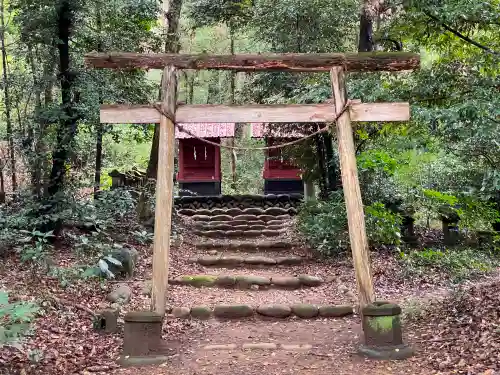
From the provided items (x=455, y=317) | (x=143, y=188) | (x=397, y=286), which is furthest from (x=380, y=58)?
(x=143, y=188)

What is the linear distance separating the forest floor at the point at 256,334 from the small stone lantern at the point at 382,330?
135mm

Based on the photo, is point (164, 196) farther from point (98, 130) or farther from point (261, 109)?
point (98, 130)

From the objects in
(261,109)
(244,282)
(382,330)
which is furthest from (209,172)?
(382,330)

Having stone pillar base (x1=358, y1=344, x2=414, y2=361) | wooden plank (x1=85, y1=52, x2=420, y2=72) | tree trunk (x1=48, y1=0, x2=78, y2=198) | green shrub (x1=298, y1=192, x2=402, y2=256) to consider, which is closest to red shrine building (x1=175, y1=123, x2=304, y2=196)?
green shrub (x1=298, y1=192, x2=402, y2=256)

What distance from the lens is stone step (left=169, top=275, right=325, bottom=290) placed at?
839 centimetres

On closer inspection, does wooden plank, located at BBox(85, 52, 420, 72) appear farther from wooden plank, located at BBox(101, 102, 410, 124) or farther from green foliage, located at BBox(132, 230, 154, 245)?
green foliage, located at BBox(132, 230, 154, 245)

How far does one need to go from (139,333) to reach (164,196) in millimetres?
1448

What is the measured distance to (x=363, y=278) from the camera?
5.34 metres

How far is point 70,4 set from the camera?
8.37 metres

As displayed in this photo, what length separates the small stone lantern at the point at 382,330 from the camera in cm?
514

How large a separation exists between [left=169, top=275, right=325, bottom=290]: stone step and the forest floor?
0.46 ft

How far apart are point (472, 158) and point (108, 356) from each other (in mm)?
8050

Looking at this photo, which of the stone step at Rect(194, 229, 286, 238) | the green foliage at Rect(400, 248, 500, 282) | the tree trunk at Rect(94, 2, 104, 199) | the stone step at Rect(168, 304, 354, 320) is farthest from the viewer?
the stone step at Rect(194, 229, 286, 238)

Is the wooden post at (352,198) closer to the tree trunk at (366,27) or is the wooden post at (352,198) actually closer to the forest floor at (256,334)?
the forest floor at (256,334)
